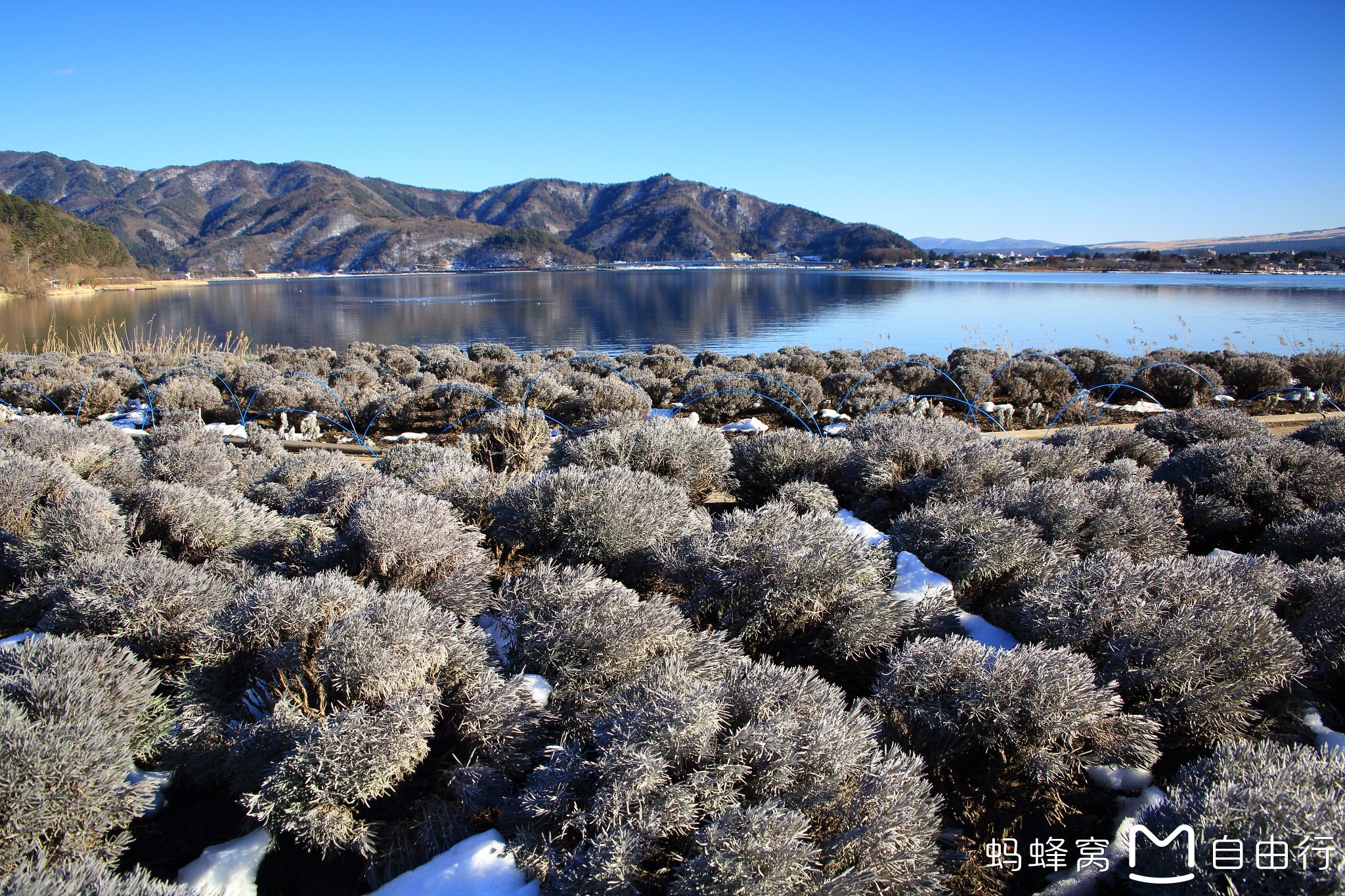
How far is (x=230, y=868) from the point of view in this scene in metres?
2.11

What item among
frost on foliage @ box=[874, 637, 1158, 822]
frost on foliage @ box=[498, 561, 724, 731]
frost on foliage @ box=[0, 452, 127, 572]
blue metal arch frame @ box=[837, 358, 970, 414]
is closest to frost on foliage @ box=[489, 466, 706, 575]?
frost on foliage @ box=[498, 561, 724, 731]

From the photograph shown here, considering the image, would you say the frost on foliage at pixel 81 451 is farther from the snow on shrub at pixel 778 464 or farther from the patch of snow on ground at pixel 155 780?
the snow on shrub at pixel 778 464

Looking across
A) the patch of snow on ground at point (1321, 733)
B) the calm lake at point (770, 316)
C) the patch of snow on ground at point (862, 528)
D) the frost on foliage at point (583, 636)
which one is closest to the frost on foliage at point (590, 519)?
the frost on foliage at point (583, 636)

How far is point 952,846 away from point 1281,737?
1404mm

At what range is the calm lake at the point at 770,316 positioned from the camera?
22.8 metres

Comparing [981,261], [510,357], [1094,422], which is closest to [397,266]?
[981,261]

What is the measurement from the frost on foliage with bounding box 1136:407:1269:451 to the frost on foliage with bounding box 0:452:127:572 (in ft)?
27.1

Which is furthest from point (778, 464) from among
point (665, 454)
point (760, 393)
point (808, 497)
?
point (760, 393)

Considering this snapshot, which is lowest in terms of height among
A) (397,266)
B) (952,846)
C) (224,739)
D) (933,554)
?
(952,846)

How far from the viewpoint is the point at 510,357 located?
48.0 ft

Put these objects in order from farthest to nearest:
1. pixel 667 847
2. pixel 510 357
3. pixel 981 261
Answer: pixel 981 261, pixel 510 357, pixel 667 847

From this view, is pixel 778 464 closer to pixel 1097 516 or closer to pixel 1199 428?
pixel 1097 516

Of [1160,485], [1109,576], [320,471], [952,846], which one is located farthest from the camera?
[320,471]

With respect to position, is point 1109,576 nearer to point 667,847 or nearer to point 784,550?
point 784,550
